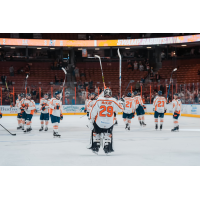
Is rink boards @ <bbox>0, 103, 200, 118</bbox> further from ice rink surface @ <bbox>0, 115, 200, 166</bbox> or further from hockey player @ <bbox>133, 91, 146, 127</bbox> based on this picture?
Result: ice rink surface @ <bbox>0, 115, 200, 166</bbox>

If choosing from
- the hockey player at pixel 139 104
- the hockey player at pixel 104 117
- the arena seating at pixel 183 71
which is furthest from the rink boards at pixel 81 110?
the hockey player at pixel 104 117

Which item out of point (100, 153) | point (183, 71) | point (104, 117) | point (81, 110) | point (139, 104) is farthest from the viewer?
point (183, 71)

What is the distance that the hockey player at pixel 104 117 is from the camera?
542 centimetres

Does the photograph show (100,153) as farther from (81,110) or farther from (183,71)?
(183,71)

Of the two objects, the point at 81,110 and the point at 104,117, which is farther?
the point at 81,110

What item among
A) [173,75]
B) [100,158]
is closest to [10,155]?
[100,158]

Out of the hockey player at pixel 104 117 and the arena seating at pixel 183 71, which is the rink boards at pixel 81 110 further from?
the hockey player at pixel 104 117

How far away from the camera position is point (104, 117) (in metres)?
5.43

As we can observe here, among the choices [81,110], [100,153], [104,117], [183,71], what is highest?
[183,71]

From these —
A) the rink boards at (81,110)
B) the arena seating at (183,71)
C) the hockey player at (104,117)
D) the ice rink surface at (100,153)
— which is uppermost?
the arena seating at (183,71)

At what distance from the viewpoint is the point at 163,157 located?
5309mm

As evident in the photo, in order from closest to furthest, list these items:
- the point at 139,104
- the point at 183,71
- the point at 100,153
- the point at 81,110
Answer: the point at 100,153
the point at 139,104
the point at 81,110
the point at 183,71

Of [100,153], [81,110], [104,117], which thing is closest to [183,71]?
[81,110]

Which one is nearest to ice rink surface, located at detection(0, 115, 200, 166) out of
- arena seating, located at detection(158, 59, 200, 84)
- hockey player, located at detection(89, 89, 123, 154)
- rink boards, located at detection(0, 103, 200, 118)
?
hockey player, located at detection(89, 89, 123, 154)
